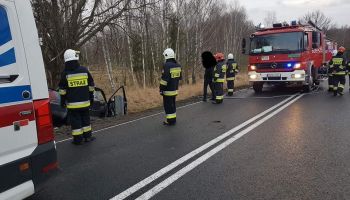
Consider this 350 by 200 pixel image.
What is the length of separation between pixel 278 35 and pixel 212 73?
3116 mm

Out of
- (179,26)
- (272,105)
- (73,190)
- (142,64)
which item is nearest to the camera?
(73,190)

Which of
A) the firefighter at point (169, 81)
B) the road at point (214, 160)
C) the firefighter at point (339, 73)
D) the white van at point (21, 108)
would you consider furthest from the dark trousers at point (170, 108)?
the firefighter at point (339, 73)

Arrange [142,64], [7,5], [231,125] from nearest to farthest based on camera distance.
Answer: [7,5]
[231,125]
[142,64]

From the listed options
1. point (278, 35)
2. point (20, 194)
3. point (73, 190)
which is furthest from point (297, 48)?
point (20, 194)

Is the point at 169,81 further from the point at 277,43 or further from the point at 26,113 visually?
the point at 277,43

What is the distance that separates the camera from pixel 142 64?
2411cm

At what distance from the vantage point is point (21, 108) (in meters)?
3.50

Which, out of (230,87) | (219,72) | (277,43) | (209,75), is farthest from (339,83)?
(209,75)

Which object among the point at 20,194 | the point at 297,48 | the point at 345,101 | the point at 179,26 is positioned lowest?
the point at 345,101

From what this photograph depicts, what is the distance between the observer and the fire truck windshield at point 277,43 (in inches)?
568

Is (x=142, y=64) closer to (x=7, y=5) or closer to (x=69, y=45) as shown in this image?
(x=69, y=45)

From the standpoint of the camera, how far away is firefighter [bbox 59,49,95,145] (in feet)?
22.9

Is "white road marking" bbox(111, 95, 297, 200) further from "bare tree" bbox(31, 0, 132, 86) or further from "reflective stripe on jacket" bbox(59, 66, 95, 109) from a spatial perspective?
"bare tree" bbox(31, 0, 132, 86)

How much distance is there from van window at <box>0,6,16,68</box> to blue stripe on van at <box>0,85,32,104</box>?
227 millimetres
